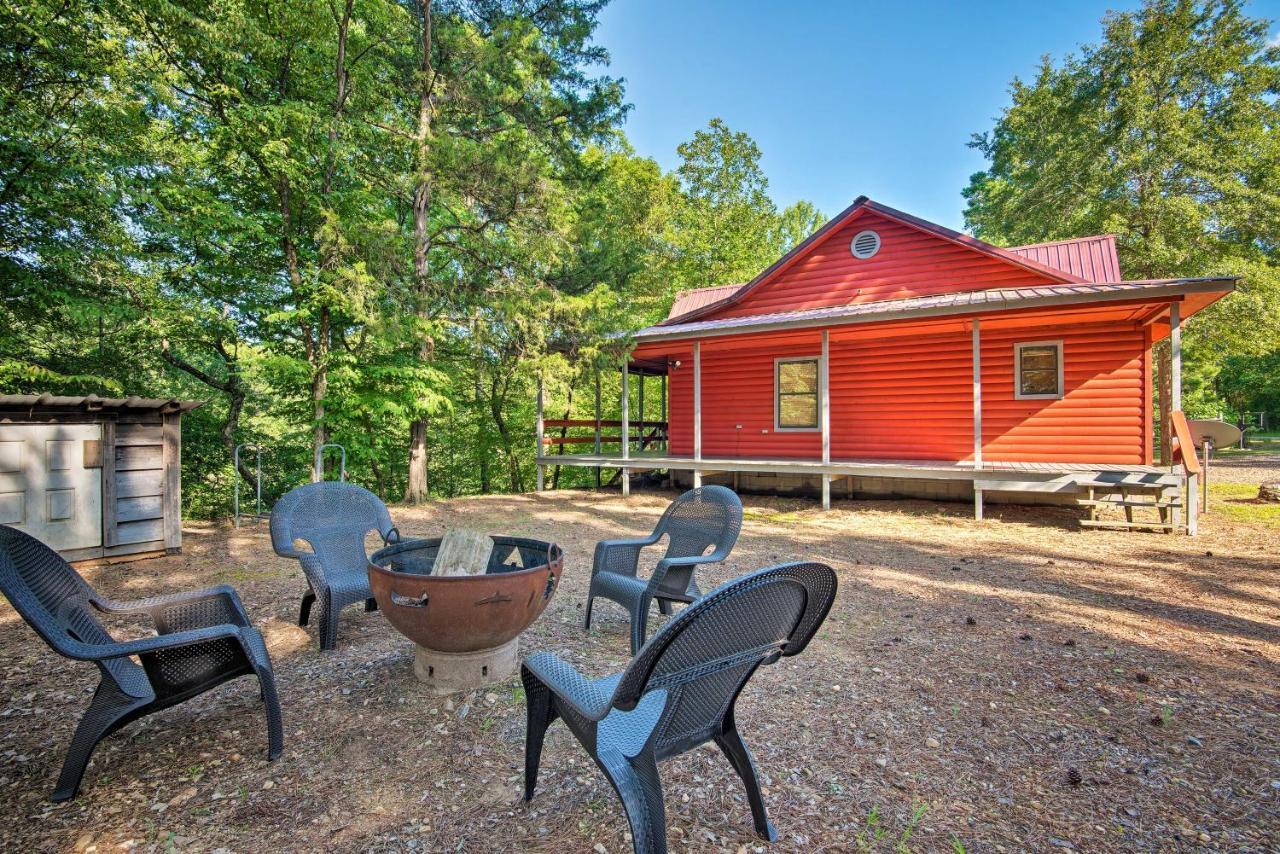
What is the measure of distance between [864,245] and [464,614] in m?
10.8

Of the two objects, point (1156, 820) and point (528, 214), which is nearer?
point (1156, 820)

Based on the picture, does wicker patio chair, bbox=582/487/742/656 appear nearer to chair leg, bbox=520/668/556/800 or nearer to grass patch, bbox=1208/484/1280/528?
chair leg, bbox=520/668/556/800

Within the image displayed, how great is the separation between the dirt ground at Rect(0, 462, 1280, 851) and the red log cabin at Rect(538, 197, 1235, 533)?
4.03 m

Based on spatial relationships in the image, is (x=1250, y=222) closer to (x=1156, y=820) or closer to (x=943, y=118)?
(x=943, y=118)

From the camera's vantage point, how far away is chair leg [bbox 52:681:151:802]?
212 centimetres

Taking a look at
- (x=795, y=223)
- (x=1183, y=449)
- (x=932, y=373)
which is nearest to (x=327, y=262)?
(x=932, y=373)

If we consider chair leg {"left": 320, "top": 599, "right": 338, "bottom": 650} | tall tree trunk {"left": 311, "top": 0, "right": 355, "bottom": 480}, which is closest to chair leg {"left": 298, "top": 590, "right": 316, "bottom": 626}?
chair leg {"left": 320, "top": 599, "right": 338, "bottom": 650}

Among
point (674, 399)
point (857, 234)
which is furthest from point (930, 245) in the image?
point (674, 399)

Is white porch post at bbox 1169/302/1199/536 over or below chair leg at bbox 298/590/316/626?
over

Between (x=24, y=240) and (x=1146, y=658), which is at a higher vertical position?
(x=24, y=240)

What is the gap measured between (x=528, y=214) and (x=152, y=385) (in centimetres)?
927

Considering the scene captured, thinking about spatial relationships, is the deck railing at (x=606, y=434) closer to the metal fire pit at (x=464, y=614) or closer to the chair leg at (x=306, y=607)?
the chair leg at (x=306, y=607)

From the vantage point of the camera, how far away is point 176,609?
2.63 m

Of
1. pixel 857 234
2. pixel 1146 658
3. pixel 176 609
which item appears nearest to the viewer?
pixel 176 609
